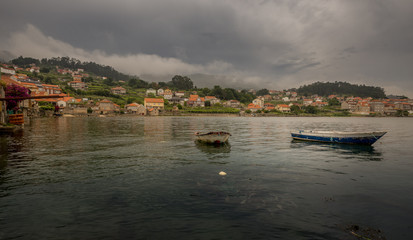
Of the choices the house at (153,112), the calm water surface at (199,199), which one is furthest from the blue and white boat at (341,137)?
the house at (153,112)

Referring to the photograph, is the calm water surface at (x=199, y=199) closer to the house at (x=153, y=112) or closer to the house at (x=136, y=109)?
the house at (x=136, y=109)

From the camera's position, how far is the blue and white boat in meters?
27.0

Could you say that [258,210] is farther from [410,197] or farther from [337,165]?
[337,165]

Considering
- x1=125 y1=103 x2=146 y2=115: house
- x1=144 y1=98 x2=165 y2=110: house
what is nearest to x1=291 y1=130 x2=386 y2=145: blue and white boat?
x1=125 y1=103 x2=146 y2=115: house

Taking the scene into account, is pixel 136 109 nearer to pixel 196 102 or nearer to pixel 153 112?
pixel 153 112

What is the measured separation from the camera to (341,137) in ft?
94.4

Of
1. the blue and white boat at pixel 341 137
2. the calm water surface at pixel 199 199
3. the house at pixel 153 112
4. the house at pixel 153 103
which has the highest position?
the house at pixel 153 103

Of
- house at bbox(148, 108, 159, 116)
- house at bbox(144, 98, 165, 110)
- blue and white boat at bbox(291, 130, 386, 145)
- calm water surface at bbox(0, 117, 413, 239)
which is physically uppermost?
house at bbox(144, 98, 165, 110)

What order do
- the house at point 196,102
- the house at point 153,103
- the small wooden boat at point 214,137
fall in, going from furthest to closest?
the house at point 196,102
the house at point 153,103
the small wooden boat at point 214,137

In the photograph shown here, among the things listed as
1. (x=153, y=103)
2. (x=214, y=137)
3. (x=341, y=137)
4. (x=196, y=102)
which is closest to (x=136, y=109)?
(x=153, y=103)

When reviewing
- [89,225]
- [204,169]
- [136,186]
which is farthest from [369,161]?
[89,225]

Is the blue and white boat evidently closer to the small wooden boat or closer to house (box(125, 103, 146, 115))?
the small wooden boat

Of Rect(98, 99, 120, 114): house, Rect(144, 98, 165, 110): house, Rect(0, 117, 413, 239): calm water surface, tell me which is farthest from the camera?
Rect(144, 98, 165, 110): house

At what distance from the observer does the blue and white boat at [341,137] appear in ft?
88.6
